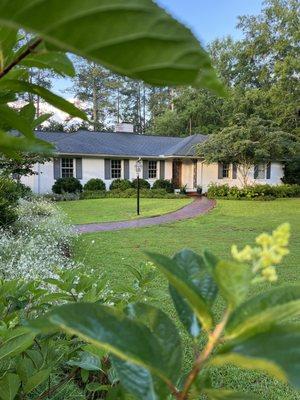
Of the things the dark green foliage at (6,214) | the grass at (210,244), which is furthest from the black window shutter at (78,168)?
the dark green foliage at (6,214)

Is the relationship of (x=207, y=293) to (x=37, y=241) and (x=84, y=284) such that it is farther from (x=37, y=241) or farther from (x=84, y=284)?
(x=37, y=241)

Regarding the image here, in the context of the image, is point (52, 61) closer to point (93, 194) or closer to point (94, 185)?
point (93, 194)

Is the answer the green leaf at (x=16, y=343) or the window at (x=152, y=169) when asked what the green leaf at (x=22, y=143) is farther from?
the window at (x=152, y=169)

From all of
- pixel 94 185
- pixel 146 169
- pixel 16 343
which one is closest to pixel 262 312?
pixel 16 343

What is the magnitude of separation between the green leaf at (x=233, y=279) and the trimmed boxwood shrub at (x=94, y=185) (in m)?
24.2

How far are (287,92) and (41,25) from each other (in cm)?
2836

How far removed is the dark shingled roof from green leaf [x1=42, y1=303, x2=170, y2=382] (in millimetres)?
24417

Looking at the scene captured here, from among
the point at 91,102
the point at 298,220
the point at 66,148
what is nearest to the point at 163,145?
the point at 66,148

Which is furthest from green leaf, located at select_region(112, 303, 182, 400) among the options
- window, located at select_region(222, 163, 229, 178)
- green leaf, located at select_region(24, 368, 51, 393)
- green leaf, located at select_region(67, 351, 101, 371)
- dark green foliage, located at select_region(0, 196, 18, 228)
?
window, located at select_region(222, 163, 229, 178)

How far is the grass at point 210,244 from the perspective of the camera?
3.65 metres

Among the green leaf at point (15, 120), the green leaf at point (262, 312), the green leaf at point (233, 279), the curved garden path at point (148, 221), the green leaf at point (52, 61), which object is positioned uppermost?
the green leaf at point (52, 61)

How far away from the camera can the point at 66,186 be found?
23.2 meters

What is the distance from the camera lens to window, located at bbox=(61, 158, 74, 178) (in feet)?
80.2

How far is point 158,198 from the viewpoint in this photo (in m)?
23.5
